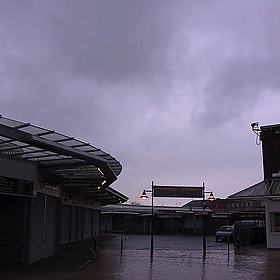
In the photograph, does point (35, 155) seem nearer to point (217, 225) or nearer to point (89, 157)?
point (89, 157)

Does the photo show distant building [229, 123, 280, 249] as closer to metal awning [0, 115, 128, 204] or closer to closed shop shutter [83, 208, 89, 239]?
metal awning [0, 115, 128, 204]

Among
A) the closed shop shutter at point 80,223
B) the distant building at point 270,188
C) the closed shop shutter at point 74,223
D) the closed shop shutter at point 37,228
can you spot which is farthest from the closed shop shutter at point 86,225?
the closed shop shutter at point 37,228

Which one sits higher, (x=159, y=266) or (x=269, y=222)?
(x=269, y=222)

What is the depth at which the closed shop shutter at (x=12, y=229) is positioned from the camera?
19406mm

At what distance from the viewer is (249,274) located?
17.7 meters

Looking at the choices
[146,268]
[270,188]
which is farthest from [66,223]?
[146,268]

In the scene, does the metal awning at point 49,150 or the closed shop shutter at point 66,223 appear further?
the closed shop shutter at point 66,223

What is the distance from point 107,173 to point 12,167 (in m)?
4.63

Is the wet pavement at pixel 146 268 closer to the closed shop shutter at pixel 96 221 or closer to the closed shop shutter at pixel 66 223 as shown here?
the closed shop shutter at pixel 66 223

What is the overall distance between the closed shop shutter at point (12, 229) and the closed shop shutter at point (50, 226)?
9.58 feet

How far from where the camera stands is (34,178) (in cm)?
1994

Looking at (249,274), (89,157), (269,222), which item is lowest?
(249,274)

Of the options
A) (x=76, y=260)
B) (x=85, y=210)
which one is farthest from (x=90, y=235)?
(x=76, y=260)

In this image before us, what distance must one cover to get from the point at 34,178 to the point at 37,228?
2411 millimetres
